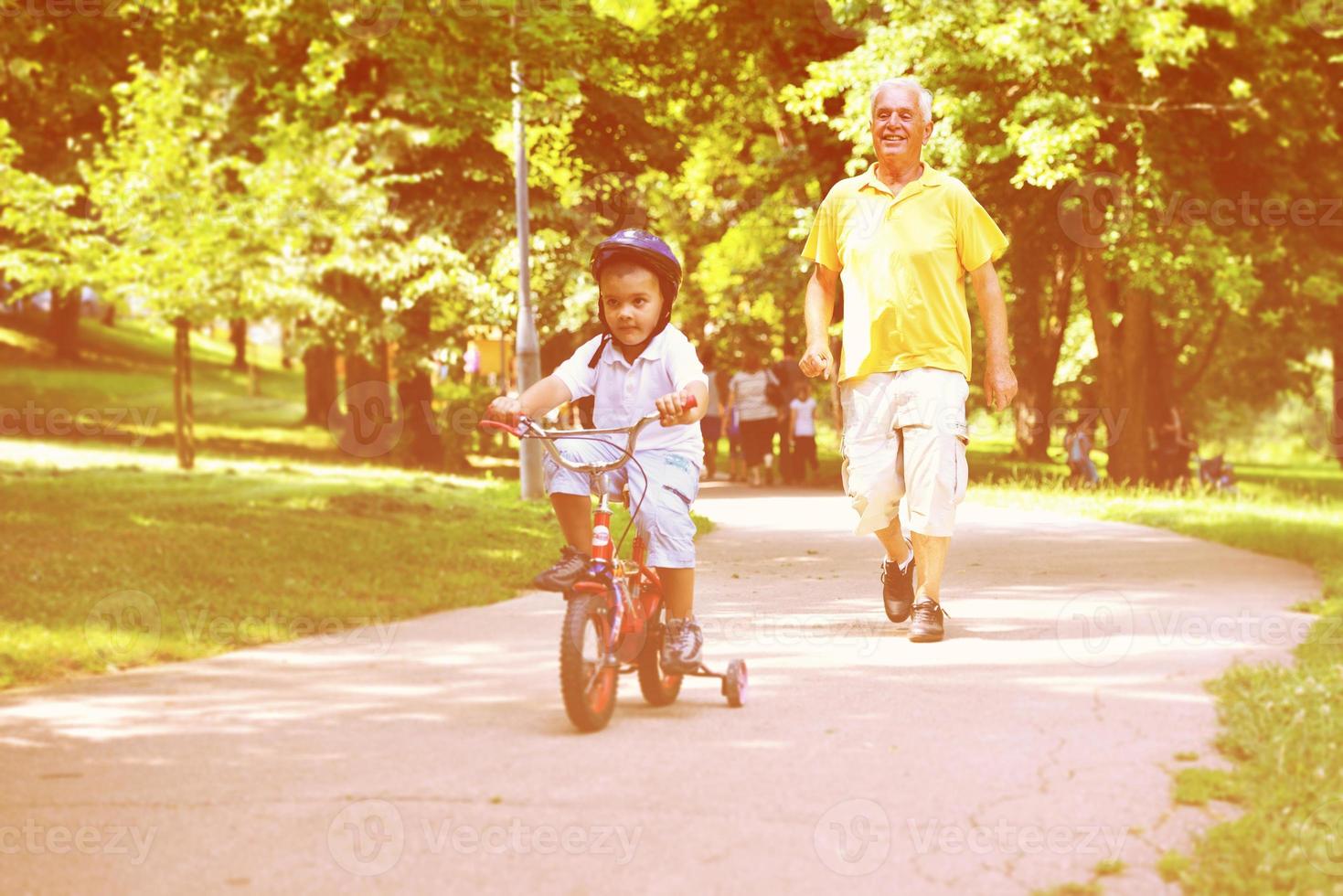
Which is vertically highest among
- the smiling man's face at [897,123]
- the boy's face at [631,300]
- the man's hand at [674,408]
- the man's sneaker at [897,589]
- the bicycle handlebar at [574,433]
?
the smiling man's face at [897,123]

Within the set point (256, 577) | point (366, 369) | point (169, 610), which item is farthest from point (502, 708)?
point (366, 369)

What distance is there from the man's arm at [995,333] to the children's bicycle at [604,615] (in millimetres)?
1280

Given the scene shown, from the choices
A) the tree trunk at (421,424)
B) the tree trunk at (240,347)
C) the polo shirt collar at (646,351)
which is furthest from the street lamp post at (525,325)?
the tree trunk at (240,347)

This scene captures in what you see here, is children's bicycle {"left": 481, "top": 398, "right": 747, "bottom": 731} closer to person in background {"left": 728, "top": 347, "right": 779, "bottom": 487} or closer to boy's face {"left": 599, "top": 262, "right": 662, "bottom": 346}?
boy's face {"left": 599, "top": 262, "right": 662, "bottom": 346}

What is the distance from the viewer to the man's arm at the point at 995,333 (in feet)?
20.8

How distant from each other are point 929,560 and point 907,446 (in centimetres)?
55

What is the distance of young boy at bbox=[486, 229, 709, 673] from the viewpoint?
18.6 ft

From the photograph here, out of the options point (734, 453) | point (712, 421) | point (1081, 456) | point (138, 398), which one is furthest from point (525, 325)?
point (138, 398)

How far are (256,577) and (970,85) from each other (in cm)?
1085

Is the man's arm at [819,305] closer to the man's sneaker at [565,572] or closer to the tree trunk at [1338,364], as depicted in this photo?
the man's sneaker at [565,572]

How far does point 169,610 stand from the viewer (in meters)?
10.7

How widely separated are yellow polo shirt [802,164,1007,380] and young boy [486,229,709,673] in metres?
0.80

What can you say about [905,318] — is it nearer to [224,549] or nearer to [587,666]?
[587,666]

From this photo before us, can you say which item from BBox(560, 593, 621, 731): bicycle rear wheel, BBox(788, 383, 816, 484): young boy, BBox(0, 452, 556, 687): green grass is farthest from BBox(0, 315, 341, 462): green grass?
BBox(560, 593, 621, 731): bicycle rear wheel
